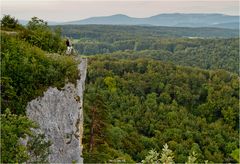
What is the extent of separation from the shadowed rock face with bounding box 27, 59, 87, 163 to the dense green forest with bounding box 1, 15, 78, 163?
257 mm

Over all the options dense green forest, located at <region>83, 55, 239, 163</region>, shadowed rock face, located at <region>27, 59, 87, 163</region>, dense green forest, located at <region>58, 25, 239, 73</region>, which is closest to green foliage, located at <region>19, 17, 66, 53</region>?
shadowed rock face, located at <region>27, 59, 87, 163</region>

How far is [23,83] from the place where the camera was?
461 inches

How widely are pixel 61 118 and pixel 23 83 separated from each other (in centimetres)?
164

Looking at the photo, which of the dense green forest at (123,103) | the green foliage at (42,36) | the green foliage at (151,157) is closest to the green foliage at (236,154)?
the dense green forest at (123,103)

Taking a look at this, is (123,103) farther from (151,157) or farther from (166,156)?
(166,156)

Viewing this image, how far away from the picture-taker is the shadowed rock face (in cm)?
1168

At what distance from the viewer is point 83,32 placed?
19775cm

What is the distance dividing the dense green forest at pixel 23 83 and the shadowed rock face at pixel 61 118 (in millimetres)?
257

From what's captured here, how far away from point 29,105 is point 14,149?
2039mm

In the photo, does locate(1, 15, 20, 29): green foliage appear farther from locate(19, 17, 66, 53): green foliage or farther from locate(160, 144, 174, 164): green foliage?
locate(160, 144, 174, 164): green foliage

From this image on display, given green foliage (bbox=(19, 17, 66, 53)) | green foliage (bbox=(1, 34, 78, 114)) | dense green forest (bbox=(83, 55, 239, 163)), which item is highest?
green foliage (bbox=(19, 17, 66, 53))

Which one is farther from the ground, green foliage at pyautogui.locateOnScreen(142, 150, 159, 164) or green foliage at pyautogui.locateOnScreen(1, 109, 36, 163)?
green foliage at pyautogui.locateOnScreen(142, 150, 159, 164)

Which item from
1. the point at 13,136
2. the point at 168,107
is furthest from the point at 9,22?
the point at 168,107

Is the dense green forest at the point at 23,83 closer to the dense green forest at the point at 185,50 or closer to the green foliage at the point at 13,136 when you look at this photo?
the green foliage at the point at 13,136
